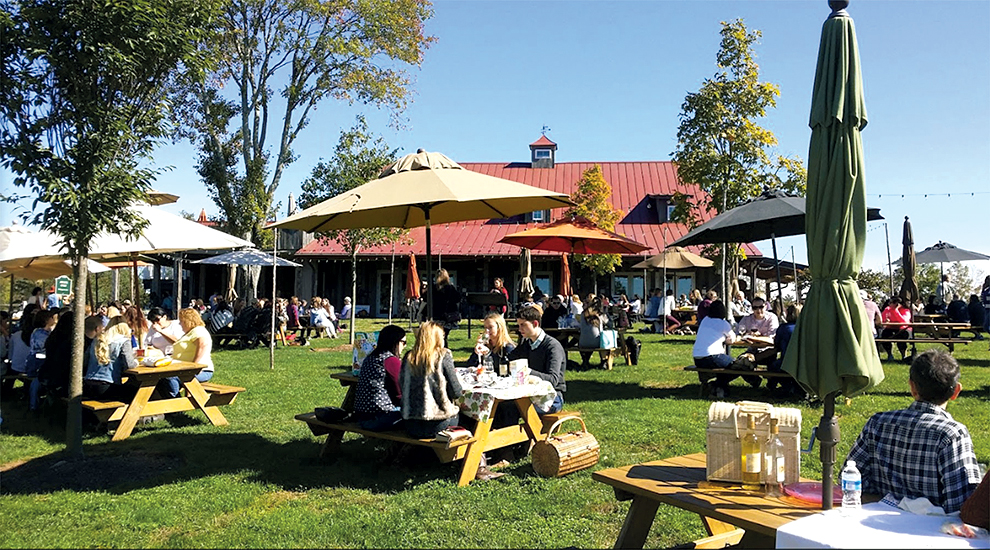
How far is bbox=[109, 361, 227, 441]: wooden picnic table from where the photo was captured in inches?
284

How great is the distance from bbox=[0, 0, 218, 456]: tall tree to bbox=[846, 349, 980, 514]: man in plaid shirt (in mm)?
6018

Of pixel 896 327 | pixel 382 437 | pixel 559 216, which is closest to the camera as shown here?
pixel 382 437

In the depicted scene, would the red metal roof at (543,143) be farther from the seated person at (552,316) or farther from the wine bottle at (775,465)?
the wine bottle at (775,465)

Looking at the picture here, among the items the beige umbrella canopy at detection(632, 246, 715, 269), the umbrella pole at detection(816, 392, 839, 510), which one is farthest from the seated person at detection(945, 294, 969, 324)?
the umbrella pole at detection(816, 392, 839, 510)

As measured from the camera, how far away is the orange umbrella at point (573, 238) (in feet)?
41.5

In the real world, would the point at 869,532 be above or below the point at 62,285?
below

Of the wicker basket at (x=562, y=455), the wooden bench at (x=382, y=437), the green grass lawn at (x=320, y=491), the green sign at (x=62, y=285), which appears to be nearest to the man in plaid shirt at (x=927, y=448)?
the green grass lawn at (x=320, y=491)

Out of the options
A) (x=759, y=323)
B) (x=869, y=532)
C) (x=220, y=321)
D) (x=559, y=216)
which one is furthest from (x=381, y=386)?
(x=559, y=216)

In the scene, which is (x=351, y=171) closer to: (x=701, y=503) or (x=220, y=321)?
(x=220, y=321)

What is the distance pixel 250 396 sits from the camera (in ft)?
31.4

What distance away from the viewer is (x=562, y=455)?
5.53 meters

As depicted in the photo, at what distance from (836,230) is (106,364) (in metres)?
7.11

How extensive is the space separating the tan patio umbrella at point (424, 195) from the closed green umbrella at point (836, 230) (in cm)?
300

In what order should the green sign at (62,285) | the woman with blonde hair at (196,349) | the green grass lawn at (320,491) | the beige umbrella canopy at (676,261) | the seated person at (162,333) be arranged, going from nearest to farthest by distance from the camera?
the green grass lawn at (320,491) → the woman with blonde hair at (196,349) → the seated person at (162,333) → the beige umbrella canopy at (676,261) → the green sign at (62,285)
